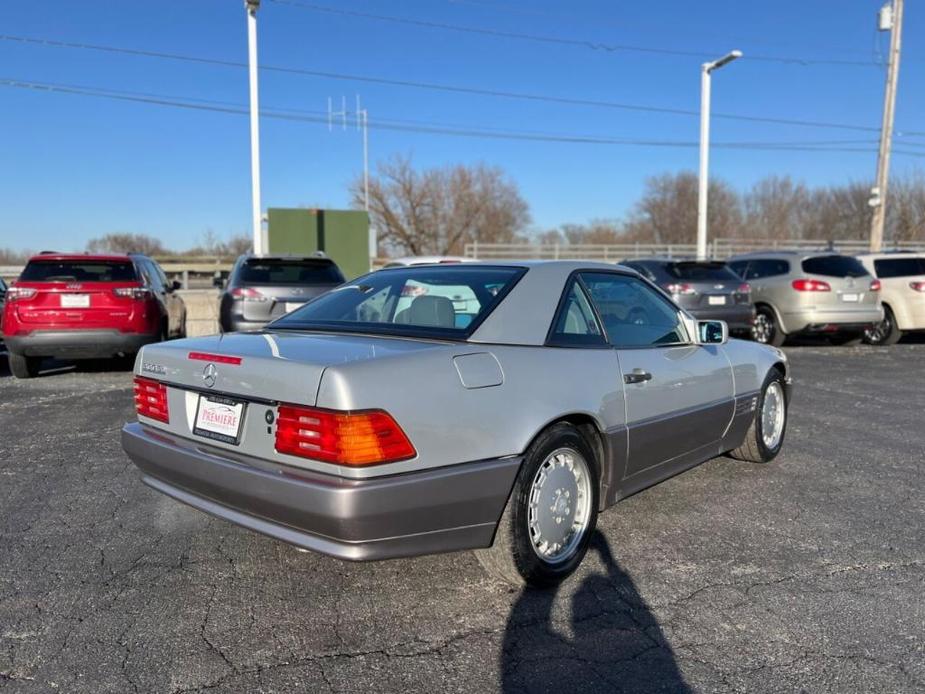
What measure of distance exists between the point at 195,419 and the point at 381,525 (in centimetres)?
106

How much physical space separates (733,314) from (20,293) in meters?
9.74

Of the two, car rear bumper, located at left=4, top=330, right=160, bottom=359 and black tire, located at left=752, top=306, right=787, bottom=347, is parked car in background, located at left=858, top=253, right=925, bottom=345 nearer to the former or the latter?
black tire, located at left=752, top=306, right=787, bottom=347

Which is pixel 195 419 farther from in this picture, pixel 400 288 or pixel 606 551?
pixel 606 551

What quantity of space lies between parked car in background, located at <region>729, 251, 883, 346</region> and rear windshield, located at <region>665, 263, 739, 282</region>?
102 cm

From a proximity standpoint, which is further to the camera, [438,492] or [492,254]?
[492,254]

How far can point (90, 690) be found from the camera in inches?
94.8

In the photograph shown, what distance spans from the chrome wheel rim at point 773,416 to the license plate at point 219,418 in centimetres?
373

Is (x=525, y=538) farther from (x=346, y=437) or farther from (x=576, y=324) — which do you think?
(x=576, y=324)

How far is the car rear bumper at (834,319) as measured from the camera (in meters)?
11.5

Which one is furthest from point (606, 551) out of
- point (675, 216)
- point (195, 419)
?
point (675, 216)

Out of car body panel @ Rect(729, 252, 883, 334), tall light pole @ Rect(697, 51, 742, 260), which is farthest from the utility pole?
car body panel @ Rect(729, 252, 883, 334)

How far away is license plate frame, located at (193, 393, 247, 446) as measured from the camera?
2.92 meters

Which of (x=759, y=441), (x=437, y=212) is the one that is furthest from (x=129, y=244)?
(x=759, y=441)

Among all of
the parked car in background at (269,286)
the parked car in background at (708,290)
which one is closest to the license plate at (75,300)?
the parked car in background at (269,286)
